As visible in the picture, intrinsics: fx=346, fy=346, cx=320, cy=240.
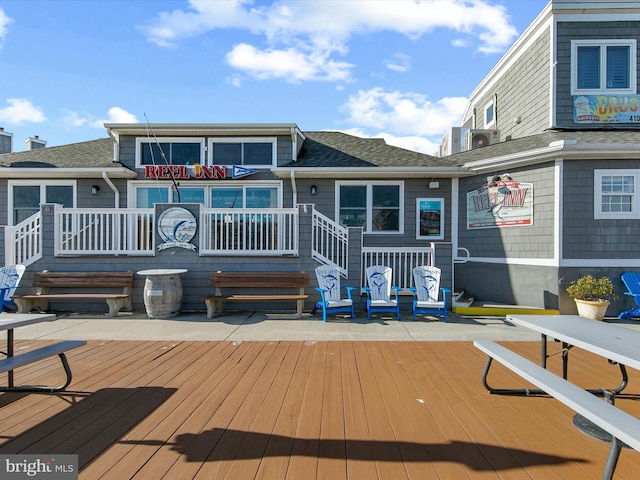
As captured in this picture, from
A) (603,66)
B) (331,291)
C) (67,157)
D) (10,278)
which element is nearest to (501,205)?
(603,66)

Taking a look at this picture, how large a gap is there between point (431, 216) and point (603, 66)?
5.47m

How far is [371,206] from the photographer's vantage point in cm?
930

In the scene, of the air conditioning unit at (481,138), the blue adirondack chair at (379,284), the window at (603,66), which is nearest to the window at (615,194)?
the window at (603,66)

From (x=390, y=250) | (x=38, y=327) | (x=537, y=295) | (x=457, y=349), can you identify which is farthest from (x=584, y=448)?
(x=38, y=327)

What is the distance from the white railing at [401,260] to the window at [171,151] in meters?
5.41

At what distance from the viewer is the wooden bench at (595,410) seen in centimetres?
172

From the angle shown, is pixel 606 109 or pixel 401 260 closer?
pixel 401 260

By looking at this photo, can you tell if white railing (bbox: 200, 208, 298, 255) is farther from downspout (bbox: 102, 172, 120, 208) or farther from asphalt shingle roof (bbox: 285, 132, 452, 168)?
downspout (bbox: 102, 172, 120, 208)

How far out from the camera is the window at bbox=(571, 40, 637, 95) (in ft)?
27.8

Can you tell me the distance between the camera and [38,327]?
578 cm

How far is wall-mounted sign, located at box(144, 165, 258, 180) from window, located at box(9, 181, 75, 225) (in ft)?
7.62

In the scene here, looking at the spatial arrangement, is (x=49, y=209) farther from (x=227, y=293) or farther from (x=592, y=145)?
(x=592, y=145)

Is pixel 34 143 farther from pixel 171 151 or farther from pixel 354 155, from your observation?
pixel 354 155

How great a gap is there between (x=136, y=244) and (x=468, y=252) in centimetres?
776
